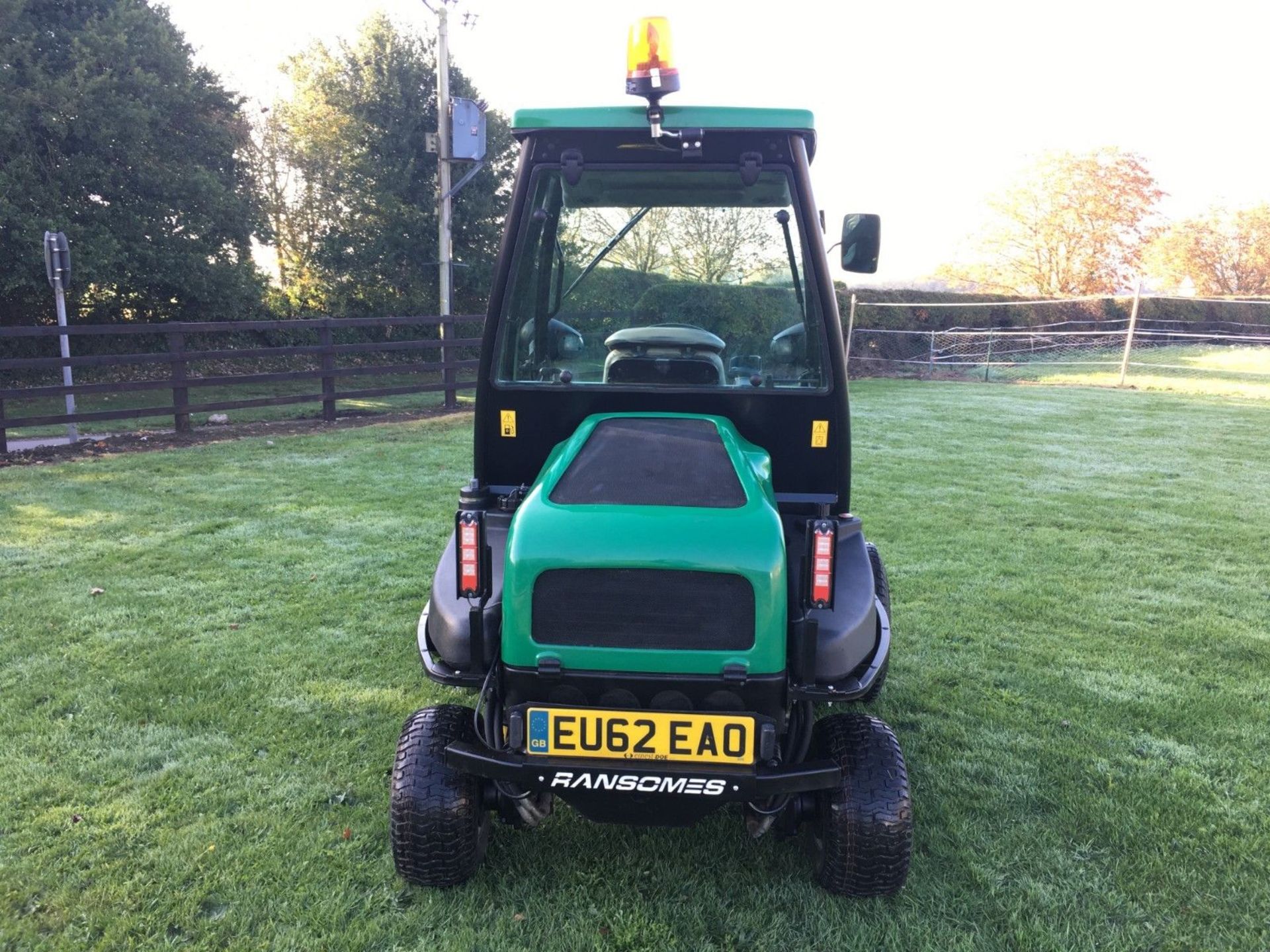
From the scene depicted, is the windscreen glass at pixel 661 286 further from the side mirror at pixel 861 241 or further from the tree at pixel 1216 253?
the tree at pixel 1216 253

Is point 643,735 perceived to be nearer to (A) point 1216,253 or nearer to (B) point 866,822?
(B) point 866,822

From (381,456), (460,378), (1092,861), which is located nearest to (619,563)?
(1092,861)

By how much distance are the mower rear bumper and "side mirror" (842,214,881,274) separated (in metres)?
1.74

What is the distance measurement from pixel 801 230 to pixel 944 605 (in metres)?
2.76

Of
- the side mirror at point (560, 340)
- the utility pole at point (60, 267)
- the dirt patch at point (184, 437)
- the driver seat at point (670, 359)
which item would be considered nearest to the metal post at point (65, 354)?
the utility pole at point (60, 267)

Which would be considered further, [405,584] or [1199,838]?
[405,584]

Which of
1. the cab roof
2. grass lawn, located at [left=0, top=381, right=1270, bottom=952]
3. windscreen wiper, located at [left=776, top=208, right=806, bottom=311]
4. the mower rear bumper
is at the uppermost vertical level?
the cab roof

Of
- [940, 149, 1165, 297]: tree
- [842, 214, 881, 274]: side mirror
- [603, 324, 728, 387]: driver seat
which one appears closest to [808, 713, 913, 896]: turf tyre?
[603, 324, 728, 387]: driver seat

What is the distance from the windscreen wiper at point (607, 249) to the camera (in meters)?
3.30

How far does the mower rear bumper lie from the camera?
90.8 inches

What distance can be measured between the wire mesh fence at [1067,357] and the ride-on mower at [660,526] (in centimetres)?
1488

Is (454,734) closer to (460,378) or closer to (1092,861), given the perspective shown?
(1092,861)

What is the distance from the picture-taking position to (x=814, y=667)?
254cm

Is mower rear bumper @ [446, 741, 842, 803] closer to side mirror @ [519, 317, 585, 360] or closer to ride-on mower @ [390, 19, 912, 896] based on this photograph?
ride-on mower @ [390, 19, 912, 896]
